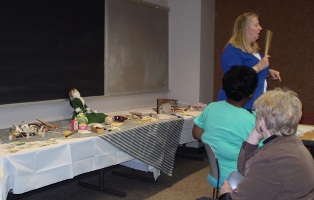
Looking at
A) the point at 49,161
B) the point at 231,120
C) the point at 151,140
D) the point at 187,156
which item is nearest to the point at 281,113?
the point at 231,120

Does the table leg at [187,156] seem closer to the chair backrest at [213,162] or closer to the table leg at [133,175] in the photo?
the table leg at [133,175]

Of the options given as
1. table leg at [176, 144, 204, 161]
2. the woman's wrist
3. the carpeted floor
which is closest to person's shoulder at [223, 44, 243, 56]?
the woman's wrist

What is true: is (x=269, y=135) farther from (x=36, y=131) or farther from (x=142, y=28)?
(x=142, y=28)

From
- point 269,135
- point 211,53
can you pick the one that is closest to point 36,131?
point 269,135

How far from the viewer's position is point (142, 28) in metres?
4.13

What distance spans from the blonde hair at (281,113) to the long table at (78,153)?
1.39 meters

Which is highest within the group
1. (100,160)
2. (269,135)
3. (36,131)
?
(269,135)

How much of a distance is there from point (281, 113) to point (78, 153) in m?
1.51

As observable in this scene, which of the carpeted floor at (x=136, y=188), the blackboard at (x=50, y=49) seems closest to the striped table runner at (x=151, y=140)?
the carpeted floor at (x=136, y=188)

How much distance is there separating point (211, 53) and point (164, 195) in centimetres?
235

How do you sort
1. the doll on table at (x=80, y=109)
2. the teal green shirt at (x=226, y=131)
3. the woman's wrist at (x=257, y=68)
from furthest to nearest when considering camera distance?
1. the doll on table at (x=80, y=109)
2. the woman's wrist at (x=257, y=68)
3. the teal green shirt at (x=226, y=131)

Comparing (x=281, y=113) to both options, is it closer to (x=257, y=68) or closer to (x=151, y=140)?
(x=257, y=68)

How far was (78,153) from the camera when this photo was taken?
2.37 meters

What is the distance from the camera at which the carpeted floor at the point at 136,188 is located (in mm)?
3016
